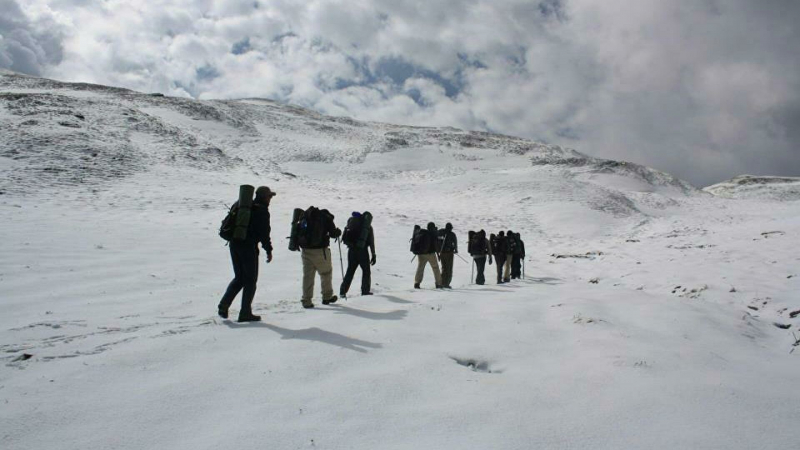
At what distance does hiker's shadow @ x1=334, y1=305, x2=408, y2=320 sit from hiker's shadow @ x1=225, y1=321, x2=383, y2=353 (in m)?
1.11

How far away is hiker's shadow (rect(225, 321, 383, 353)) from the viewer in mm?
4922

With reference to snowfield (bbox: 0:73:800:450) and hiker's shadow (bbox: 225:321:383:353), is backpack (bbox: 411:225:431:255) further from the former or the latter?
hiker's shadow (bbox: 225:321:383:353)

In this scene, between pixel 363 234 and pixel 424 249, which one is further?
pixel 424 249

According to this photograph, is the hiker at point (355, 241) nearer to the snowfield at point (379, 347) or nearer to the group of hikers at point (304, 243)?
the group of hikers at point (304, 243)

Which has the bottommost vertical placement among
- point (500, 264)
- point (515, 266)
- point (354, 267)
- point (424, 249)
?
point (515, 266)

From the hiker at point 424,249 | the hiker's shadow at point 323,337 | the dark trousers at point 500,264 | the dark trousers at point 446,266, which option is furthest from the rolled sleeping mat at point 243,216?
the dark trousers at point 500,264

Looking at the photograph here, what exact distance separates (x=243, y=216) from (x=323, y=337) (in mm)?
2101

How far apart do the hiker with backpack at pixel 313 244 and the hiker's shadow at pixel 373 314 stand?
2.29 feet

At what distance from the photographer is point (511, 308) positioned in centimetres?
752

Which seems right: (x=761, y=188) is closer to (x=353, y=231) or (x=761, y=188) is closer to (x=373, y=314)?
(x=353, y=231)

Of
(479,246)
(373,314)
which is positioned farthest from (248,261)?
(479,246)

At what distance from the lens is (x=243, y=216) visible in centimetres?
602

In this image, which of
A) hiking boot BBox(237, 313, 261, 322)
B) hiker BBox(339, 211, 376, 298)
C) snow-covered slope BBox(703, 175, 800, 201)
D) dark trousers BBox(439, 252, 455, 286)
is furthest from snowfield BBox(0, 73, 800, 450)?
snow-covered slope BBox(703, 175, 800, 201)

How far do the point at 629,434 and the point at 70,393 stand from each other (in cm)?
433
